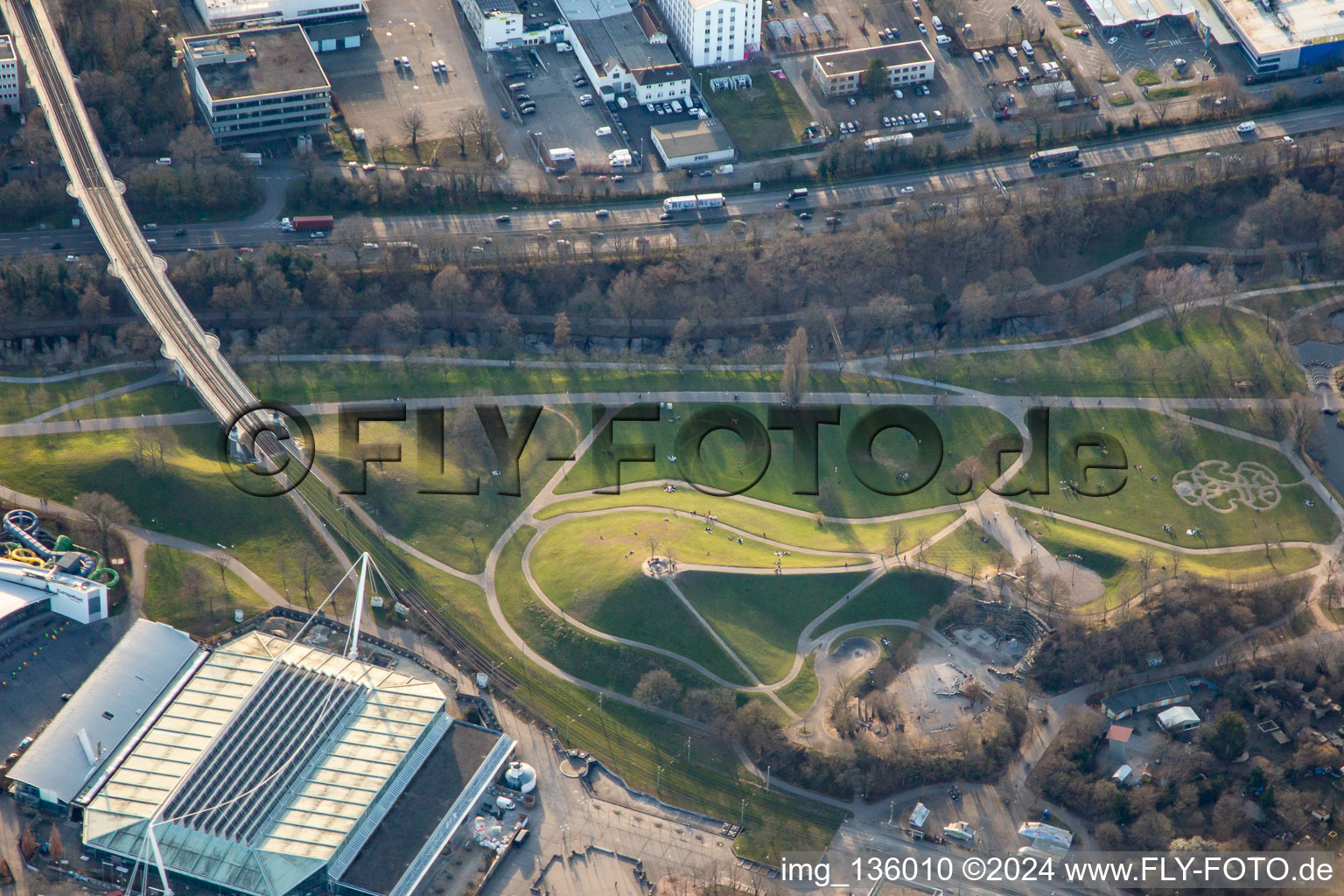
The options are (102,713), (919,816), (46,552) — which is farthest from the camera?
(46,552)

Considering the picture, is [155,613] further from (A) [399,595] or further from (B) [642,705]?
(B) [642,705]

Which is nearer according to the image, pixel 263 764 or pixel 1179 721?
pixel 263 764

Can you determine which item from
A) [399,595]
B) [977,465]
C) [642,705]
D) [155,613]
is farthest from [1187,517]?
[155,613]

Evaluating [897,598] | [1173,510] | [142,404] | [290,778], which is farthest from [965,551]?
[142,404]

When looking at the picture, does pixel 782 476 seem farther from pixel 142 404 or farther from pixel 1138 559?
pixel 142 404

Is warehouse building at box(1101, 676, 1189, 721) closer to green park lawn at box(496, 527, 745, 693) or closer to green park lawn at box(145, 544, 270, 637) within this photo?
green park lawn at box(496, 527, 745, 693)
